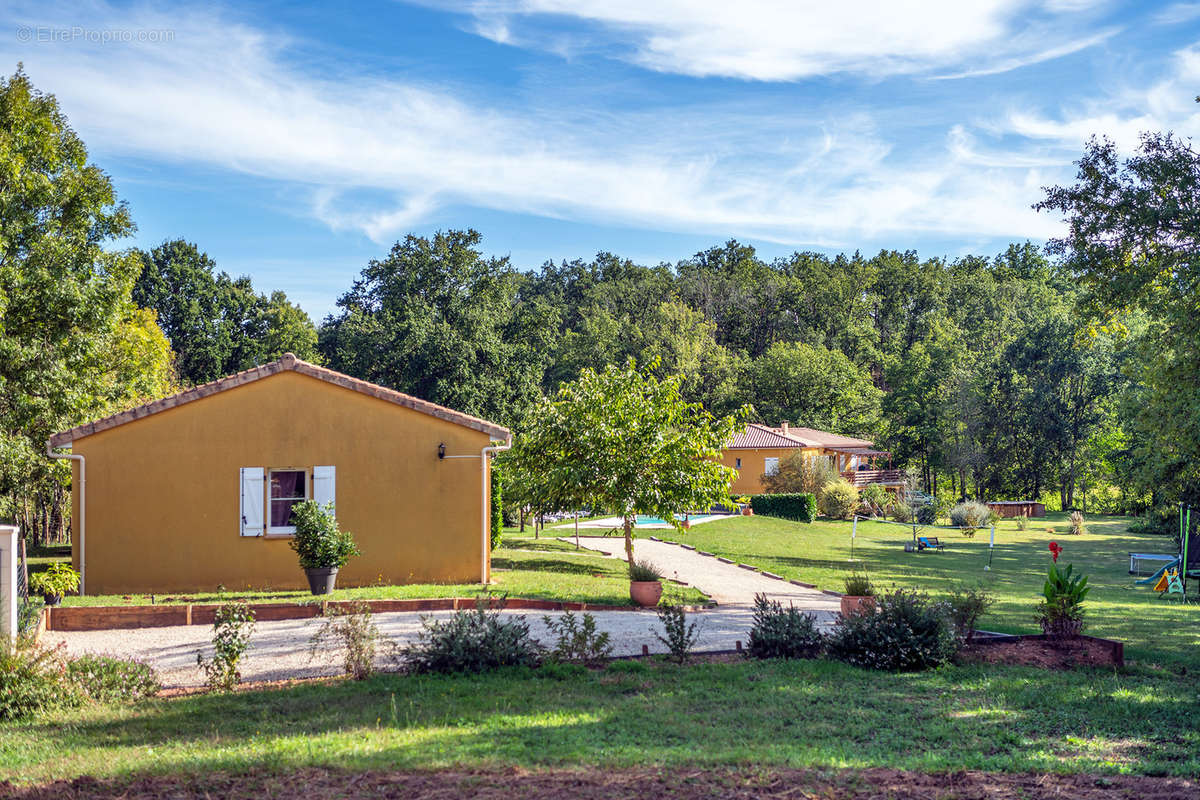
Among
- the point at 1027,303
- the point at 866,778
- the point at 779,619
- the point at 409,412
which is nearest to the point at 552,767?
the point at 866,778

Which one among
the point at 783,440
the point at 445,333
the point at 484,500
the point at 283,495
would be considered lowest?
the point at 484,500

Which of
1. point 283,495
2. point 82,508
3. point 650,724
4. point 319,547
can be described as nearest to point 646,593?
point 319,547

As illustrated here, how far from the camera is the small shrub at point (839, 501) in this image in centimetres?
3812

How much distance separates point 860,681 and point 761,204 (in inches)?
677

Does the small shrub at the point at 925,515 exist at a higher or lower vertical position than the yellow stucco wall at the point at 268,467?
lower

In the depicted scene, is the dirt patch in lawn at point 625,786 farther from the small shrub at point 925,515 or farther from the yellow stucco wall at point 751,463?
the yellow stucco wall at point 751,463

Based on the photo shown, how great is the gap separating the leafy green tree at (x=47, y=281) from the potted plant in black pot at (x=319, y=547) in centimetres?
923

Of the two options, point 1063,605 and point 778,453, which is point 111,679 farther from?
point 778,453

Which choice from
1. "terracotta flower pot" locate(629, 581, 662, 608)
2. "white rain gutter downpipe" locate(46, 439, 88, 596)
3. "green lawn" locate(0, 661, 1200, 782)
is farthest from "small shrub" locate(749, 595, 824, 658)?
"white rain gutter downpipe" locate(46, 439, 88, 596)

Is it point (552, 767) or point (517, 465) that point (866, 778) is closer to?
point (552, 767)

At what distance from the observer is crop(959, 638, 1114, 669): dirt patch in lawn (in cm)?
933

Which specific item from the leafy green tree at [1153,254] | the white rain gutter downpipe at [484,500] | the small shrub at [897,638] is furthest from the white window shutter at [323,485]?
the leafy green tree at [1153,254]

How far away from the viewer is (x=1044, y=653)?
9672 mm

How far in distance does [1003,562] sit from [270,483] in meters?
18.9
